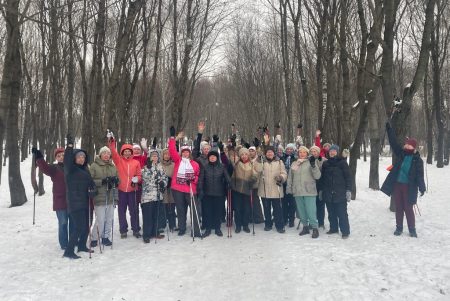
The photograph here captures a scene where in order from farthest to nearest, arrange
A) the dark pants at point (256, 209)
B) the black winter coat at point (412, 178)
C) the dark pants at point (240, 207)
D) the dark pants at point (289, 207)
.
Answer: the dark pants at point (256, 209) < the dark pants at point (289, 207) < the dark pants at point (240, 207) < the black winter coat at point (412, 178)

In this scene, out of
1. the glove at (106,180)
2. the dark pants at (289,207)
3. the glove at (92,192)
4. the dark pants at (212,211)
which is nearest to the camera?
the glove at (92,192)

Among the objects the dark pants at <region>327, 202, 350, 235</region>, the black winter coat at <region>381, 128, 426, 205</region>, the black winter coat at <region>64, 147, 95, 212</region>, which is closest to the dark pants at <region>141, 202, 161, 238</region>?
the black winter coat at <region>64, 147, 95, 212</region>

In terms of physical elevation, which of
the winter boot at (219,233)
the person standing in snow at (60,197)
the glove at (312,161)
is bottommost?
the winter boot at (219,233)

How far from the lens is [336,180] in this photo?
284 inches

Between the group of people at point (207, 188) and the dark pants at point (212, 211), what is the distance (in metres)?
0.02

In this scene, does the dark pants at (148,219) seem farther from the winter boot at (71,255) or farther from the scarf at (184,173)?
the winter boot at (71,255)

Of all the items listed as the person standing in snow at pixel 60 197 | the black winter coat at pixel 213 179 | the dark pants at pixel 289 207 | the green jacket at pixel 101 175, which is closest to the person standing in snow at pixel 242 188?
the black winter coat at pixel 213 179

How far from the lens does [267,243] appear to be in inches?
269

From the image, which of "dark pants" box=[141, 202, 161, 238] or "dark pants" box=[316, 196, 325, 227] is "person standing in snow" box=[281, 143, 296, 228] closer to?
"dark pants" box=[316, 196, 325, 227]

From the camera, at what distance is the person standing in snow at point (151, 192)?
706 cm

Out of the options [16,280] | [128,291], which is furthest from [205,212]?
[16,280]

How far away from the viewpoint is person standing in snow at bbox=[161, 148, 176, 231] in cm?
777

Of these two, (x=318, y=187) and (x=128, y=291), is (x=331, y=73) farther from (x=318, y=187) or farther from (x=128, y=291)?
(x=128, y=291)

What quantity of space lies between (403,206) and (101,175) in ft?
19.4
